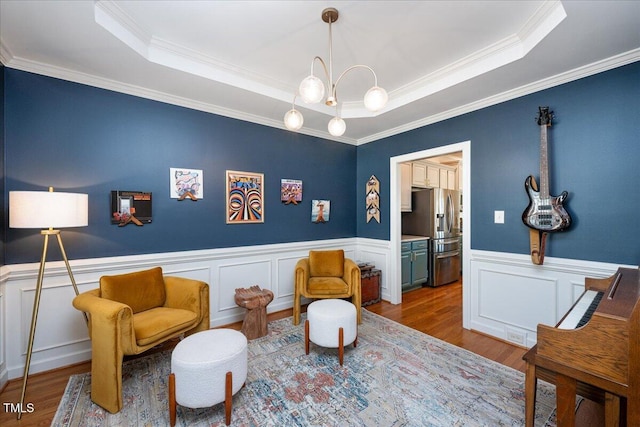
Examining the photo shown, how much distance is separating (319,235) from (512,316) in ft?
8.25

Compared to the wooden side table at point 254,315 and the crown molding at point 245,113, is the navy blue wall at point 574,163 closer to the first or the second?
the crown molding at point 245,113

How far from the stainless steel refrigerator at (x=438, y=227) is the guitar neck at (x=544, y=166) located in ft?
7.29

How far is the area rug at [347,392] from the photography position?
5.69ft

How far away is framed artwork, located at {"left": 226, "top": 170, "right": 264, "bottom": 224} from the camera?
3250 millimetres

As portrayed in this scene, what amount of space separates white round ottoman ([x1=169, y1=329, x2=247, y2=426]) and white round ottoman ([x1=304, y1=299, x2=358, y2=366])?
0.81 meters

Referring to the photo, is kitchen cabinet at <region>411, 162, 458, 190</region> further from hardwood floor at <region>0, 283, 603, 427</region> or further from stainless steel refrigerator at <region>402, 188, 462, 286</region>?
hardwood floor at <region>0, 283, 603, 427</region>

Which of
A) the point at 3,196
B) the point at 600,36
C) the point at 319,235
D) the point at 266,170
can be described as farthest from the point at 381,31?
the point at 3,196

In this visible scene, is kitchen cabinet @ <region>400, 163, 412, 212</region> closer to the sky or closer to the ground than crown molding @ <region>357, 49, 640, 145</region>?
closer to the ground

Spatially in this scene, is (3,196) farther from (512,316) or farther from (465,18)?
(512,316)

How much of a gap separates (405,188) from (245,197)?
8.96 ft

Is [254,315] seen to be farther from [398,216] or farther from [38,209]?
[398,216]

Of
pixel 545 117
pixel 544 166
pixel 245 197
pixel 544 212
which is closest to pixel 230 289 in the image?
pixel 245 197

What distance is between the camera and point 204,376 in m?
1.63

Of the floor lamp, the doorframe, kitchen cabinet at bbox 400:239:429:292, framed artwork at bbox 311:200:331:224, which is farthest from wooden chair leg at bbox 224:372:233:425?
kitchen cabinet at bbox 400:239:429:292
